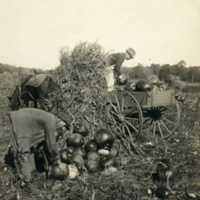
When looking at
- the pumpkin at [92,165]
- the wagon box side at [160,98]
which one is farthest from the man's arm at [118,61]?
the pumpkin at [92,165]

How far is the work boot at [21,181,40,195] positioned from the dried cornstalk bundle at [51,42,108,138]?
6.83 ft

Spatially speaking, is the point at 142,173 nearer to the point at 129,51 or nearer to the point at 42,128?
the point at 42,128

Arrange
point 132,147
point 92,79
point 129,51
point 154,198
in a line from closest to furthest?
point 154,198, point 132,147, point 92,79, point 129,51

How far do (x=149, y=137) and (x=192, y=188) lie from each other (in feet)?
7.87

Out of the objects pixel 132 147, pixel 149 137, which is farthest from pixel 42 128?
pixel 149 137

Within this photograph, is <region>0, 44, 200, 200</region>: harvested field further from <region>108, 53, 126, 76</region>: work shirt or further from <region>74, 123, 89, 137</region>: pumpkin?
<region>108, 53, 126, 76</region>: work shirt

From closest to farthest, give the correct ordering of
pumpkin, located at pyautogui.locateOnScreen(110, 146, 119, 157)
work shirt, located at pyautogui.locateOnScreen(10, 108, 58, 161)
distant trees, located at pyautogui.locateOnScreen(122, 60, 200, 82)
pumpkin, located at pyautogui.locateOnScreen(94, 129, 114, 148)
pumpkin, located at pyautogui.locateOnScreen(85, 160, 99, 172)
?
work shirt, located at pyautogui.locateOnScreen(10, 108, 58, 161)
pumpkin, located at pyautogui.locateOnScreen(85, 160, 99, 172)
pumpkin, located at pyautogui.locateOnScreen(110, 146, 119, 157)
pumpkin, located at pyautogui.locateOnScreen(94, 129, 114, 148)
distant trees, located at pyautogui.locateOnScreen(122, 60, 200, 82)

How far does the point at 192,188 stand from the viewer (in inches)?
162

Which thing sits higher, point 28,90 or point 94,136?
point 28,90

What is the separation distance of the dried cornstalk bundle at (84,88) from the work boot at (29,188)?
2.08 metres

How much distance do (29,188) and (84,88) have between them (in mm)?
2655

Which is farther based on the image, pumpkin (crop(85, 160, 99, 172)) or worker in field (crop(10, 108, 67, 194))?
pumpkin (crop(85, 160, 99, 172))

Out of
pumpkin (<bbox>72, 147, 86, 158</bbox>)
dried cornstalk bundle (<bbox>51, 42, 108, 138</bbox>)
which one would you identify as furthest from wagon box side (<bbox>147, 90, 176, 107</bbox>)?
pumpkin (<bbox>72, 147, 86, 158</bbox>)

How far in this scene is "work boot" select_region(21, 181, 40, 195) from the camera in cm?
394
